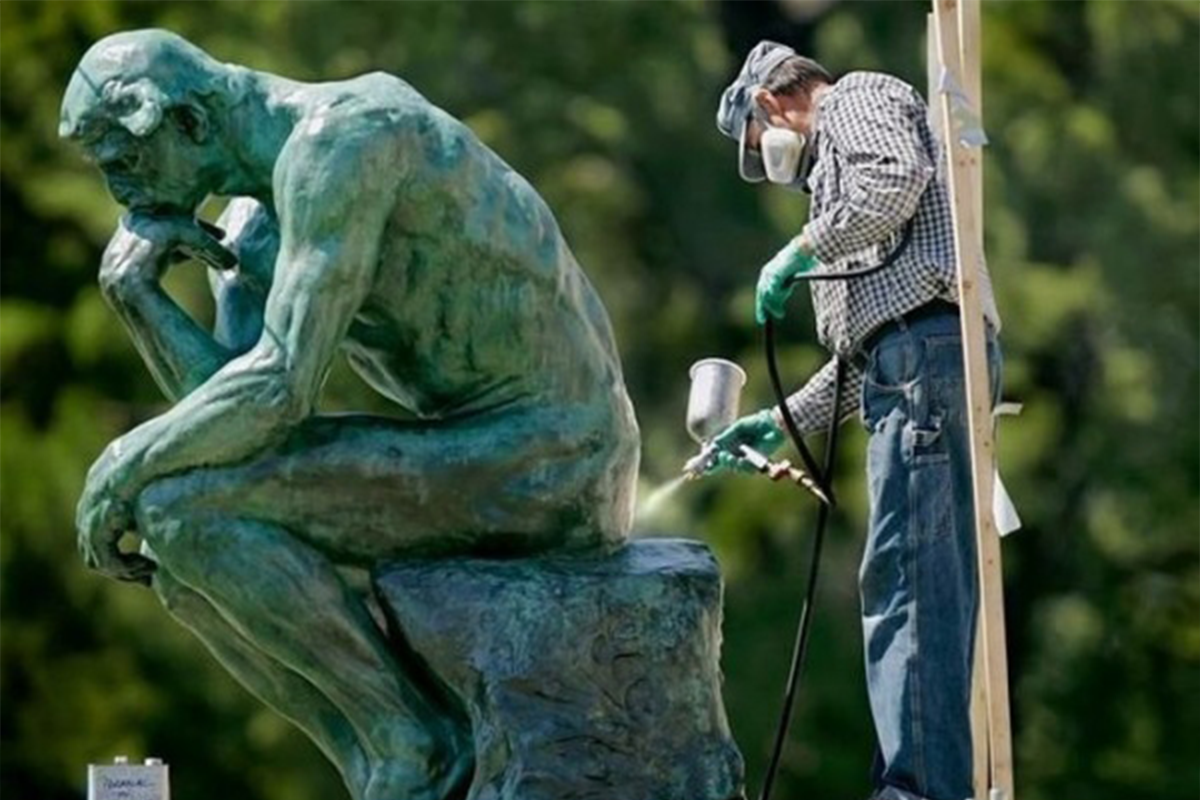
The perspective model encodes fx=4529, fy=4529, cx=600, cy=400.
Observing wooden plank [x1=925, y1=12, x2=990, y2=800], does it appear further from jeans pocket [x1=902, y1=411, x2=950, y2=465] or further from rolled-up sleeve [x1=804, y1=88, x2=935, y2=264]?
jeans pocket [x1=902, y1=411, x2=950, y2=465]

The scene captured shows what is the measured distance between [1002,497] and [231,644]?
55.9 inches

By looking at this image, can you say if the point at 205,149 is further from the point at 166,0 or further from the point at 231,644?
the point at 166,0

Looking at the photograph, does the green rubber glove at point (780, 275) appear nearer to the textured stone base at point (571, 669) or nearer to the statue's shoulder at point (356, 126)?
the textured stone base at point (571, 669)

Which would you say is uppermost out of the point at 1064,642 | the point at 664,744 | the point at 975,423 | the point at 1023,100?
the point at 975,423

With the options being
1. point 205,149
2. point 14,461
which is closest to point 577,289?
point 205,149

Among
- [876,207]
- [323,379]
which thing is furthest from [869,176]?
[323,379]

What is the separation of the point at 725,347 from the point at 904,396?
11080 mm

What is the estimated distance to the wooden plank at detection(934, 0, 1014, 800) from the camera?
7836mm

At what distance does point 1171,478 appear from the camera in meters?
18.5

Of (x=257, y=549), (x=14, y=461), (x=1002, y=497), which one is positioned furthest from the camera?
(x=14, y=461)

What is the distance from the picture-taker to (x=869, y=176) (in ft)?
26.0

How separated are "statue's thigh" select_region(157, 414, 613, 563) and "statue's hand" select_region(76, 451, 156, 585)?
0.40 ft

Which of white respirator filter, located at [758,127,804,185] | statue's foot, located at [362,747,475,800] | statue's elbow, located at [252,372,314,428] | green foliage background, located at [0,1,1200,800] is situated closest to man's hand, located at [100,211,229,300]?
statue's elbow, located at [252,372,314,428]

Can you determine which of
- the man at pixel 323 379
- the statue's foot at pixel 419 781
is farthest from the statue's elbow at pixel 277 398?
the statue's foot at pixel 419 781
